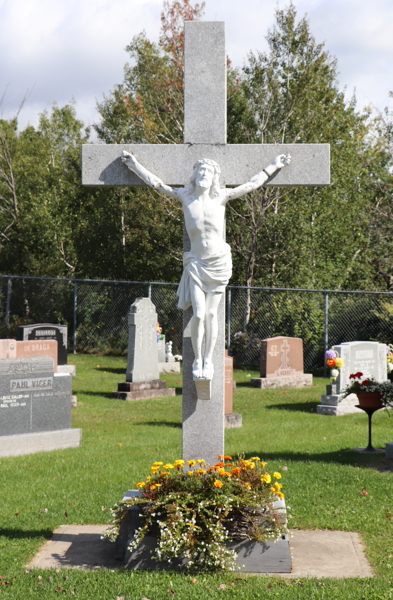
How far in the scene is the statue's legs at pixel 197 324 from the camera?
5875 millimetres

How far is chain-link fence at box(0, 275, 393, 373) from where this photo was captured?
2084 cm

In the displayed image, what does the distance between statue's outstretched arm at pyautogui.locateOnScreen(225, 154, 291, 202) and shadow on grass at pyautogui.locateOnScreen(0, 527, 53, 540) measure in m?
3.45

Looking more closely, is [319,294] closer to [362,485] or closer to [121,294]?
[121,294]

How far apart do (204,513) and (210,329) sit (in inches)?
55.4

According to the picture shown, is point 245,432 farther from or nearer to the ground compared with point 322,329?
nearer to the ground

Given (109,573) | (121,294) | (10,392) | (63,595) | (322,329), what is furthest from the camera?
(121,294)

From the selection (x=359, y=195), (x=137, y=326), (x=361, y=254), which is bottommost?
(x=137, y=326)

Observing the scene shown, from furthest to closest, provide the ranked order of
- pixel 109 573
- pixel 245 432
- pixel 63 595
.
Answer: pixel 245 432 < pixel 109 573 < pixel 63 595

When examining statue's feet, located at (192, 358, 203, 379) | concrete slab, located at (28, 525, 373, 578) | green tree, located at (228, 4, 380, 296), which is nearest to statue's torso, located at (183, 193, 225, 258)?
statue's feet, located at (192, 358, 203, 379)

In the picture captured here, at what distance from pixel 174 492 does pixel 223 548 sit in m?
0.56

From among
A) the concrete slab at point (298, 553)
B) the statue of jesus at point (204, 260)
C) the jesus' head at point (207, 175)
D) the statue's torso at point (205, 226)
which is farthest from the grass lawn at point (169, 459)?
the jesus' head at point (207, 175)

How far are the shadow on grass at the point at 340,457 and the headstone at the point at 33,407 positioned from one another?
280 cm

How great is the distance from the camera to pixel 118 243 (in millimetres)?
27812

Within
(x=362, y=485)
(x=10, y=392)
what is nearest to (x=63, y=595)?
(x=362, y=485)
